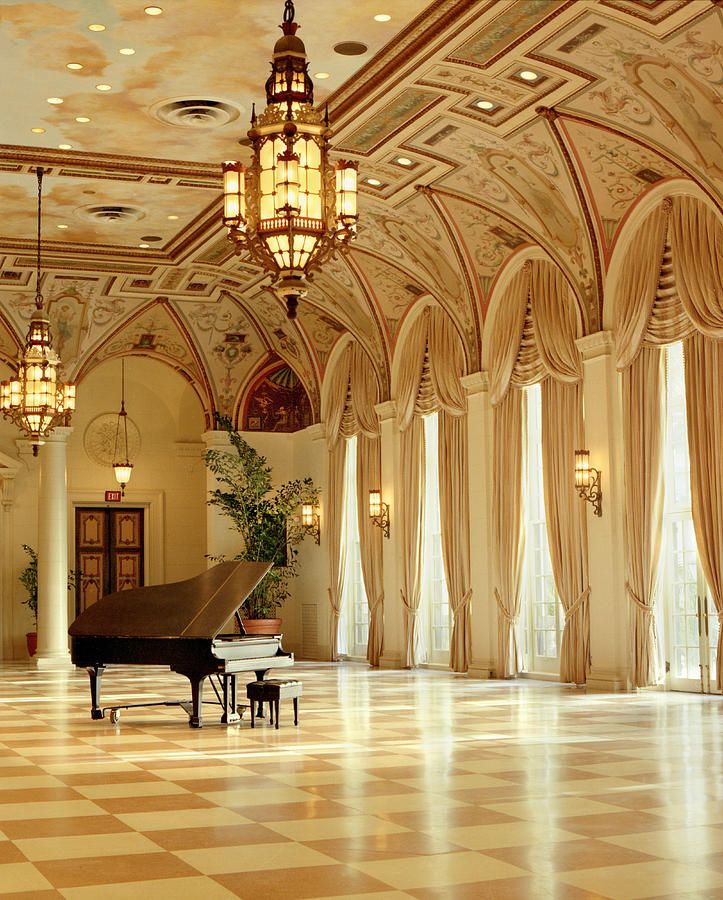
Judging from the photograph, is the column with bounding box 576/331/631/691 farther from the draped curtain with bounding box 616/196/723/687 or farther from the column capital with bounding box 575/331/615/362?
the draped curtain with bounding box 616/196/723/687

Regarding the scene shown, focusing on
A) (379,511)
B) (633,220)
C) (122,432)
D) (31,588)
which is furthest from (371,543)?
(633,220)

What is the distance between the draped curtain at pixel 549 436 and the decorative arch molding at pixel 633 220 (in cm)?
61

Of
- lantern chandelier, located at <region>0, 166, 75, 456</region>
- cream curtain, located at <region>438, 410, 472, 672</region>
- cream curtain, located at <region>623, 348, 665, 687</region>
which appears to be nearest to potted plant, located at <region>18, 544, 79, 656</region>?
cream curtain, located at <region>438, 410, 472, 672</region>

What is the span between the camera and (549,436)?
14.7 meters

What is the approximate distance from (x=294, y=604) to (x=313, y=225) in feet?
51.6

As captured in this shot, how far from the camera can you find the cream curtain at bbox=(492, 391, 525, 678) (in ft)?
50.4

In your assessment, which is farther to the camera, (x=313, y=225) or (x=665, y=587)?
(x=665, y=587)

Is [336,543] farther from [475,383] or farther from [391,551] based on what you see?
[475,383]

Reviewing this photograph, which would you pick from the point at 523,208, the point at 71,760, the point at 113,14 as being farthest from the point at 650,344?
the point at 71,760

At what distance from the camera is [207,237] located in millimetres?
16750

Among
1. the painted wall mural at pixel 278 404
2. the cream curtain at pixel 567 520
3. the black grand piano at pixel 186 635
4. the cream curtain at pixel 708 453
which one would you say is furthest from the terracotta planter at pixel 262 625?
the cream curtain at pixel 708 453

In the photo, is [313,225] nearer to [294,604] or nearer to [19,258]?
[19,258]

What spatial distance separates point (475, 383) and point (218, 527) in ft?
25.1

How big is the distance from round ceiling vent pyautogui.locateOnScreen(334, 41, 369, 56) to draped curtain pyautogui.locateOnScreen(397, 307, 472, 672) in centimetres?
641
